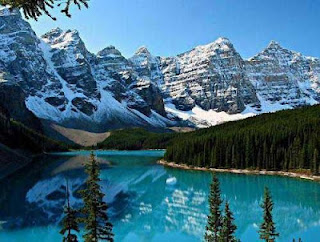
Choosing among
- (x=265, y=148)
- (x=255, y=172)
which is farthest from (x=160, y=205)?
(x=265, y=148)

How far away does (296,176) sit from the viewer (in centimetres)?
9206

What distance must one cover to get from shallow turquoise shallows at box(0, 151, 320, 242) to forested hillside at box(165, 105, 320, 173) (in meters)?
10.7

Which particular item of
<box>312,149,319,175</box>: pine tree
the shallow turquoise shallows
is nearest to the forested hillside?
<box>312,149,319,175</box>: pine tree

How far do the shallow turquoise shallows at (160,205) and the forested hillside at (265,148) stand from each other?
35.1ft

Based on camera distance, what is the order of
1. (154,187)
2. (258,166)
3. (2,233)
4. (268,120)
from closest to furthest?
(2,233)
(154,187)
(258,166)
(268,120)

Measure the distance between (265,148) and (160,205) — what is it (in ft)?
167

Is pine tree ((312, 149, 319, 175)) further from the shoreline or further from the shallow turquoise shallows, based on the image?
the shallow turquoise shallows

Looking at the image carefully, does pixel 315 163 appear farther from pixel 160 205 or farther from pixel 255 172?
pixel 160 205

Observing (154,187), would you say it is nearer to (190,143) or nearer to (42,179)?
(42,179)

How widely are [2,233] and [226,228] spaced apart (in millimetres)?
29469

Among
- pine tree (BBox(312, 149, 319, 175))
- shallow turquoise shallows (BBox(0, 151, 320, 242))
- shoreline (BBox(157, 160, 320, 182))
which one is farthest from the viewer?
pine tree (BBox(312, 149, 319, 175))

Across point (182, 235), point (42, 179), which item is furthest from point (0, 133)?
point (182, 235)

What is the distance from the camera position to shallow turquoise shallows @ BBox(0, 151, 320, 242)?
4666 centimetres

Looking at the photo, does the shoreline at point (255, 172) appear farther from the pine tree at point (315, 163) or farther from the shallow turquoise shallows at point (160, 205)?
the shallow turquoise shallows at point (160, 205)
